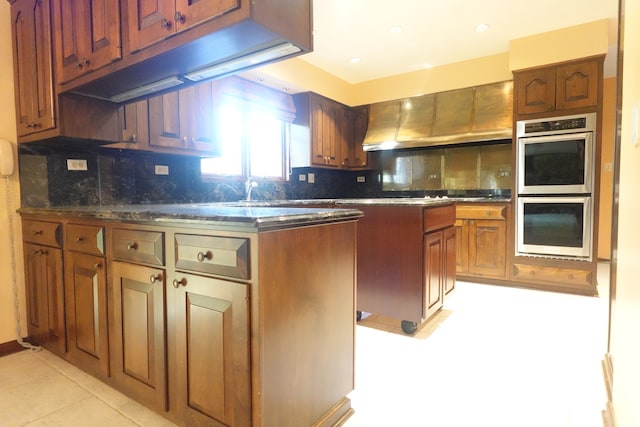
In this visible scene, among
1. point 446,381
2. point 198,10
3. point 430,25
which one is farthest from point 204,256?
point 430,25

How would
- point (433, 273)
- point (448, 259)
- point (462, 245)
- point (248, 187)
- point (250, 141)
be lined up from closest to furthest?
1. point (433, 273)
2. point (448, 259)
3. point (248, 187)
4. point (250, 141)
5. point (462, 245)

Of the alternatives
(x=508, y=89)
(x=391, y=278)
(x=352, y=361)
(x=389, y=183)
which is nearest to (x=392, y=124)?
(x=389, y=183)

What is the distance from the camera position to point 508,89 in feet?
12.1

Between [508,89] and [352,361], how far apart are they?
3.49 metres

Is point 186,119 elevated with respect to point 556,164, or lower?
elevated

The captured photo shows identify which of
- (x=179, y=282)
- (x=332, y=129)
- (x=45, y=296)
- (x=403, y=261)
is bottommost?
(x=45, y=296)

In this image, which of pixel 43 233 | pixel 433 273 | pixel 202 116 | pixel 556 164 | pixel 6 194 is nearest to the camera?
pixel 43 233

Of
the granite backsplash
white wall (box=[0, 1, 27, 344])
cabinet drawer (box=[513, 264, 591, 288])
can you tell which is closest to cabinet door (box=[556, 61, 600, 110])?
cabinet drawer (box=[513, 264, 591, 288])

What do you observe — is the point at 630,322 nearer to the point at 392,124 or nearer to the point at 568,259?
the point at 568,259

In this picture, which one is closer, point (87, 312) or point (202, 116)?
point (87, 312)

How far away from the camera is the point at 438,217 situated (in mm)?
2551

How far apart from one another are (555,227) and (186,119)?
350cm

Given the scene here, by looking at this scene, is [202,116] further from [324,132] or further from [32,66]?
[324,132]

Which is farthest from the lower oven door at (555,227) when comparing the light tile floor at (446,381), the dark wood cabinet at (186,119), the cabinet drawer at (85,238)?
the cabinet drawer at (85,238)
